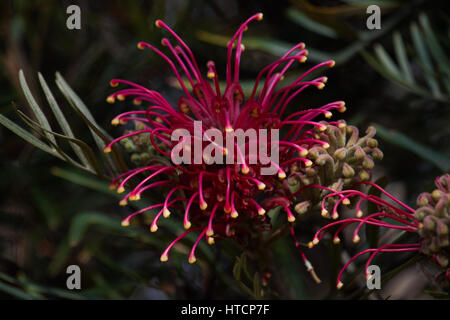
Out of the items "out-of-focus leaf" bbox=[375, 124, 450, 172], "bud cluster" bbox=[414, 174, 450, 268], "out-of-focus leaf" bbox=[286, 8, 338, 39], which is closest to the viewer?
"bud cluster" bbox=[414, 174, 450, 268]

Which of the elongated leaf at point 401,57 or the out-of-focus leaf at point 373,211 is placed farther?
the elongated leaf at point 401,57

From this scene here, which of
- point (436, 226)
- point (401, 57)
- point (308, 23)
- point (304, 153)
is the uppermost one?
point (308, 23)

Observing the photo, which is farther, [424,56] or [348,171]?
[424,56]

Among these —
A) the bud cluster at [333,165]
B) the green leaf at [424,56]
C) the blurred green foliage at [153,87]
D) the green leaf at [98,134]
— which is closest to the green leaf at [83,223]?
the blurred green foliage at [153,87]

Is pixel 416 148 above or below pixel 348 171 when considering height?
above

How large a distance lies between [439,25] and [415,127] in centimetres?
25

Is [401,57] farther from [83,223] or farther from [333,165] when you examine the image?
[83,223]

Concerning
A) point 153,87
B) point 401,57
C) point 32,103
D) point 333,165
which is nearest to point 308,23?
point 401,57

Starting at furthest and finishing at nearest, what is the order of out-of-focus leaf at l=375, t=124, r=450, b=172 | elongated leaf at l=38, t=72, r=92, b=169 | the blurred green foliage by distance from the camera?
the blurred green foliage, out-of-focus leaf at l=375, t=124, r=450, b=172, elongated leaf at l=38, t=72, r=92, b=169

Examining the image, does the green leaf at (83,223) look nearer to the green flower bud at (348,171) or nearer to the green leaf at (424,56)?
the green flower bud at (348,171)

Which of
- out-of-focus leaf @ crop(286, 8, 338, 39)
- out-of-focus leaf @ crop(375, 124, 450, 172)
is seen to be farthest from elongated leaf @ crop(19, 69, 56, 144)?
out-of-focus leaf @ crop(286, 8, 338, 39)

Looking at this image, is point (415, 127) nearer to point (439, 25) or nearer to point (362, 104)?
point (362, 104)

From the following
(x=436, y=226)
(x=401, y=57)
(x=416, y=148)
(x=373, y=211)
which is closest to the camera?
(x=436, y=226)

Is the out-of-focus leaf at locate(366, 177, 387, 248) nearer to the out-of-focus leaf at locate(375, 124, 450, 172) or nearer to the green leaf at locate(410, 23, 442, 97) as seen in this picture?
the out-of-focus leaf at locate(375, 124, 450, 172)
